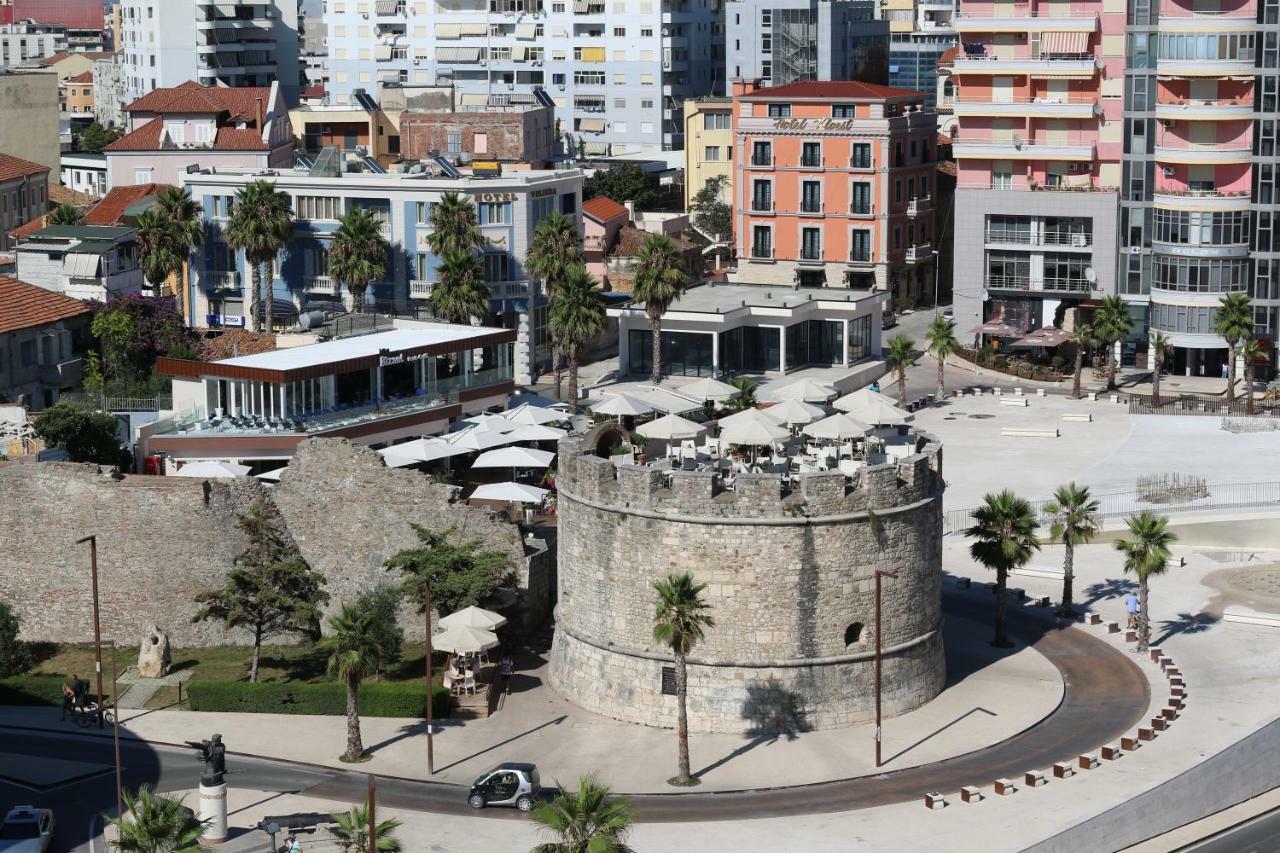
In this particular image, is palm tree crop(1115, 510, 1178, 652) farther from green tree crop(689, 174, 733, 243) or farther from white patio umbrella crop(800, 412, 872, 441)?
green tree crop(689, 174, 733, 243)

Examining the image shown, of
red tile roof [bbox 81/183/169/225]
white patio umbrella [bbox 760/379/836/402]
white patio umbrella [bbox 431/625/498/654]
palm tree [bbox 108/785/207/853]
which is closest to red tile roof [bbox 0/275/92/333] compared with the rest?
red tile roof [bbox 81/183/169/225]

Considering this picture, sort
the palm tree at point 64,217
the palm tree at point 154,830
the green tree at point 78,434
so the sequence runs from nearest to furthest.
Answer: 1. the palm tree at point 154,830
2. the green tree at point 78,434
3. the palm tree at point 64,217

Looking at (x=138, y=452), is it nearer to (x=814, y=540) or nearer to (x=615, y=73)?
(x=814, y=540)

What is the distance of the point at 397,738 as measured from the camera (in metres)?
67.2

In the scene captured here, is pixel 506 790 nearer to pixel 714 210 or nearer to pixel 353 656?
pixel 353 656

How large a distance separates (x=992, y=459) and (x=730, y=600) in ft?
119

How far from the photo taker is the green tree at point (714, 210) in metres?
154

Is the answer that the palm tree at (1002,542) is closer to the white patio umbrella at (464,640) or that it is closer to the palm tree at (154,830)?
the white patio umbrella at (464,640)

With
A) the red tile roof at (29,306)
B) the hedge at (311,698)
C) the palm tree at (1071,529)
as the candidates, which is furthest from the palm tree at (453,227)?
the hedge at (311,698)

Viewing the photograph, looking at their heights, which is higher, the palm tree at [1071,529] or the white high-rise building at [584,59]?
the white high-rise building at [584,59]

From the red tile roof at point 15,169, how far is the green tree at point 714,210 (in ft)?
143

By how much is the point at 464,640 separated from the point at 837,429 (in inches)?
560

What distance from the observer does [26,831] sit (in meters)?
59.3

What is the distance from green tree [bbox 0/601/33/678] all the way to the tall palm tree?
38826 millimetres
